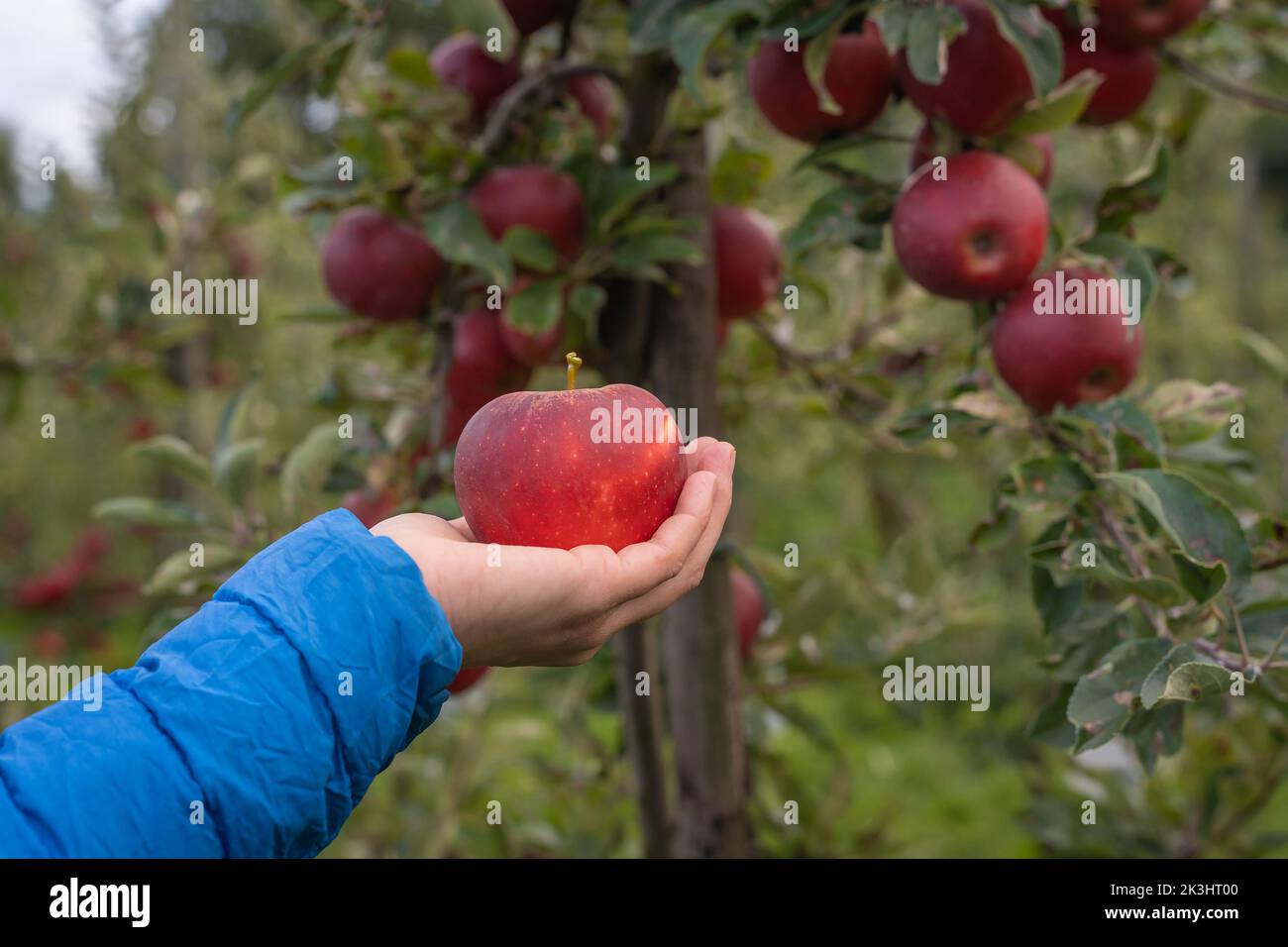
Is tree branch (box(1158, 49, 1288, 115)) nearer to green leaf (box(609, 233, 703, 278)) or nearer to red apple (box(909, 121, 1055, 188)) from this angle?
red apple (box(909, 121, 1055, 188))

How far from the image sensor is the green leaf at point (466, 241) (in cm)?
114

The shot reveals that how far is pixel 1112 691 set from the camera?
0.87m

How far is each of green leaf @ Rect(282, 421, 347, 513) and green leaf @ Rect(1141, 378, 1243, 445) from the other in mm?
876

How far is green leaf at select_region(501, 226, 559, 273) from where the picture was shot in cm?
118

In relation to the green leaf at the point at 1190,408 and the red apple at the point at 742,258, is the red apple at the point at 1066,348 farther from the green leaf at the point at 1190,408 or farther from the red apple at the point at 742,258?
the red apple at the point at 742,258

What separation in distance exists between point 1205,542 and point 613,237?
2.23 ft

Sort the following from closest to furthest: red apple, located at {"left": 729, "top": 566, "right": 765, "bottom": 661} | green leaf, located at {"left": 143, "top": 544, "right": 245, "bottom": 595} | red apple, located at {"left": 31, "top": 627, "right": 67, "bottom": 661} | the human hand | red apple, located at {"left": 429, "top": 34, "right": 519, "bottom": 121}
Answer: the human hand
green leaf, located at {"left": 143, "top": 544, "right": 245, "bottom": 595}
red apple, located at {"left": 429, "top": 34, "right": 519, "bottom": 121}
red apple, located at {"left": 729, "top": 566, "right": 765, "bottom": 661}
red apple, located at {"left": 31, "top": 627, "right": 67, "bottom": 661}

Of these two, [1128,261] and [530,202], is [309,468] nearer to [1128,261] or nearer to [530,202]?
[530,202]

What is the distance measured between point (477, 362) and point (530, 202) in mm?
196

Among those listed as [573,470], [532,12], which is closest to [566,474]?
Answer: [573,470]

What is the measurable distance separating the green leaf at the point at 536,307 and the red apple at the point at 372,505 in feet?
0.80

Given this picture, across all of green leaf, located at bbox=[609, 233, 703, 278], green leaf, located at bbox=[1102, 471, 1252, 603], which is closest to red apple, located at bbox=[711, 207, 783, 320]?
green leaf, located at bbox=[609, 233, 703, 278]
